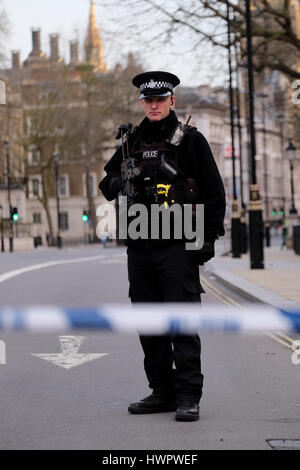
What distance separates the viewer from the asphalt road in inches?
233

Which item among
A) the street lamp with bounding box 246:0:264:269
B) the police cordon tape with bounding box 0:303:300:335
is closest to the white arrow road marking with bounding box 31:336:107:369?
the police cordon tape with bounding box 0:303:300:335

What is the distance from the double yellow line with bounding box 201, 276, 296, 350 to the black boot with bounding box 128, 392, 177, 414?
12.6 feet

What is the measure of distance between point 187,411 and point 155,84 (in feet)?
6.45

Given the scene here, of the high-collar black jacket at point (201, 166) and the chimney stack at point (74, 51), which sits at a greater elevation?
the chimney stack at point (74, 51)

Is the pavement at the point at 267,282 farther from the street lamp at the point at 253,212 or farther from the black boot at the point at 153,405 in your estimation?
the black boot at the point at 153,405

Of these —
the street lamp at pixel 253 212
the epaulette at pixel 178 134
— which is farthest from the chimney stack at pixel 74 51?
the epaulette at pixel 178 134

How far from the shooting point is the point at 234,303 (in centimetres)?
1594

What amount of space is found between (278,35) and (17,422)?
82.6ft

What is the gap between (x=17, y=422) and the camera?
6.49 metres

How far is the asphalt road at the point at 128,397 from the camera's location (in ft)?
19.5

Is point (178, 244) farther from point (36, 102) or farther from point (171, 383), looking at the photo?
point (36, 102)

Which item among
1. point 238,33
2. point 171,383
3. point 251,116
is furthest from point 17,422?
point 238,33

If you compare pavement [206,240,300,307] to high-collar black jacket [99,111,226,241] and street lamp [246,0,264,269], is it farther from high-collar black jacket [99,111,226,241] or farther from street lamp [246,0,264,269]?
high-collar black jacket [99,111,226,241]

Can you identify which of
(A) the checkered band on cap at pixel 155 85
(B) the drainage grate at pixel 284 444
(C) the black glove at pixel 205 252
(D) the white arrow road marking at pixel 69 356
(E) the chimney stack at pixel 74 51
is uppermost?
(E) the chimney stack at pixel 74 51
